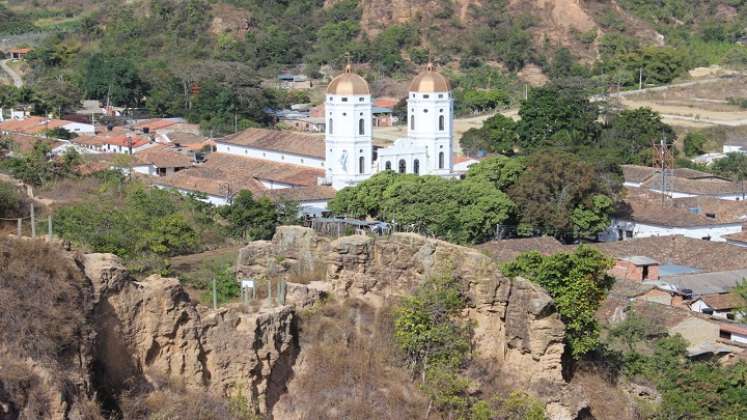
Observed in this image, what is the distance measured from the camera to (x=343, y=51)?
70.1m

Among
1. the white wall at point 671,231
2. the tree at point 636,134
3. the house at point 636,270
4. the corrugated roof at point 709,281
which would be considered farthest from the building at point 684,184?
the house at point 636,270

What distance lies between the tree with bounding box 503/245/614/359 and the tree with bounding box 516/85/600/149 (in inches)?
1114

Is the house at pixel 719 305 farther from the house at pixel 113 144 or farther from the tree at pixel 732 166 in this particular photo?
the house at pixel 113 144

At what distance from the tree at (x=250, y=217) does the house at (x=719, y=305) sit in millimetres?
10842

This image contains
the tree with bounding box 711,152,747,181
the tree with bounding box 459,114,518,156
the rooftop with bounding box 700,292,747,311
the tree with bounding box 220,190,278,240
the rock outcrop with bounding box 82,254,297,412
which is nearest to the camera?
the rock outcrop with bounding box 82,254,297,412

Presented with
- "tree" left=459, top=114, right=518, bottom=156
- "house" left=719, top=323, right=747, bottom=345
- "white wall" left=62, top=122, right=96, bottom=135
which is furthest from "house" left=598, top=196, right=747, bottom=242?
"white wall" left=62, top=122, right=96, bottom=135

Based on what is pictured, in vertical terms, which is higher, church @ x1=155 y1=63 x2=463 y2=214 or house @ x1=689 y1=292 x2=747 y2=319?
church @ x1=155 y1=63 x2=463 y2=214

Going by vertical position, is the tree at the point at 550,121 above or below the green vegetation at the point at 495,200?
above

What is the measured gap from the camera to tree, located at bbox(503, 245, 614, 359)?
55.7ft

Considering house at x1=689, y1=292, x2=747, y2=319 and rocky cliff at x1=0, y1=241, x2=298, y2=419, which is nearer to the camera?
rocky cliff at x1=0, y1=241, x2=298, y2=419

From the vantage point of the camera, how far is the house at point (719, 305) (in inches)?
1036

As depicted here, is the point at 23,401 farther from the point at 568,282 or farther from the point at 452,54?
the point at 452,54

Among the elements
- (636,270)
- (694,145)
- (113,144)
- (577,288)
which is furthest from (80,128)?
(577,288)

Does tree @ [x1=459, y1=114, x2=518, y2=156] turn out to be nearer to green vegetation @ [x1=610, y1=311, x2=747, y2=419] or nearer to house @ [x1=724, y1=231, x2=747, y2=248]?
house @ [x1=724, y1=231, x2=747, y2=248]
